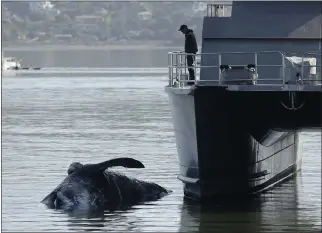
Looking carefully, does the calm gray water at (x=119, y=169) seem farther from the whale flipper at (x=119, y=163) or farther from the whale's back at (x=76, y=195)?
the whale flipper at (x=119, y=163)

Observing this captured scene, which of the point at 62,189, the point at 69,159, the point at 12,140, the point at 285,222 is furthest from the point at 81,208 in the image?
the point at 12,140

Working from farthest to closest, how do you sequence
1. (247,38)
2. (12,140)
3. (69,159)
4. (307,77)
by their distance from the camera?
(12,140) → (69,159) → (247,38) → (307,77)

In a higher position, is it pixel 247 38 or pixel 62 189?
pixel 247 38

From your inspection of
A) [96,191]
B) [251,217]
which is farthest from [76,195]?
[251,217]

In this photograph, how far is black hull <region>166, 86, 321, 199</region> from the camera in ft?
72.2

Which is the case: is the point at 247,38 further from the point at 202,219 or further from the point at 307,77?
the point at 202,219

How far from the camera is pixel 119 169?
28734mm

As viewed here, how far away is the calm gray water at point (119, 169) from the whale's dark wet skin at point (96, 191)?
35cm

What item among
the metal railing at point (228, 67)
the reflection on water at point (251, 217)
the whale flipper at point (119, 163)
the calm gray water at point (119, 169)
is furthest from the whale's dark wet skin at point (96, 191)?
the metal railing at point (228, 67)

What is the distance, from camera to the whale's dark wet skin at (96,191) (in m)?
22.7

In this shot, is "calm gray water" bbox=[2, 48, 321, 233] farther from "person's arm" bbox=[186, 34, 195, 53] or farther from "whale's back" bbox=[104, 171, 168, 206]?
"person's arm" bbox=[186, 34, 195, 53]

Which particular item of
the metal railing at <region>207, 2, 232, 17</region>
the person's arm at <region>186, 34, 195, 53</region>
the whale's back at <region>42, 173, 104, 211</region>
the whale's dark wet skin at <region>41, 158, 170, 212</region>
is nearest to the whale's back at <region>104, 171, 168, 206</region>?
the whale's dark wet skin at <region>41, 158, 170, 212</region>

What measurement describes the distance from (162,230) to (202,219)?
131 cm

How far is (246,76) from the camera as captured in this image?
2217cm
